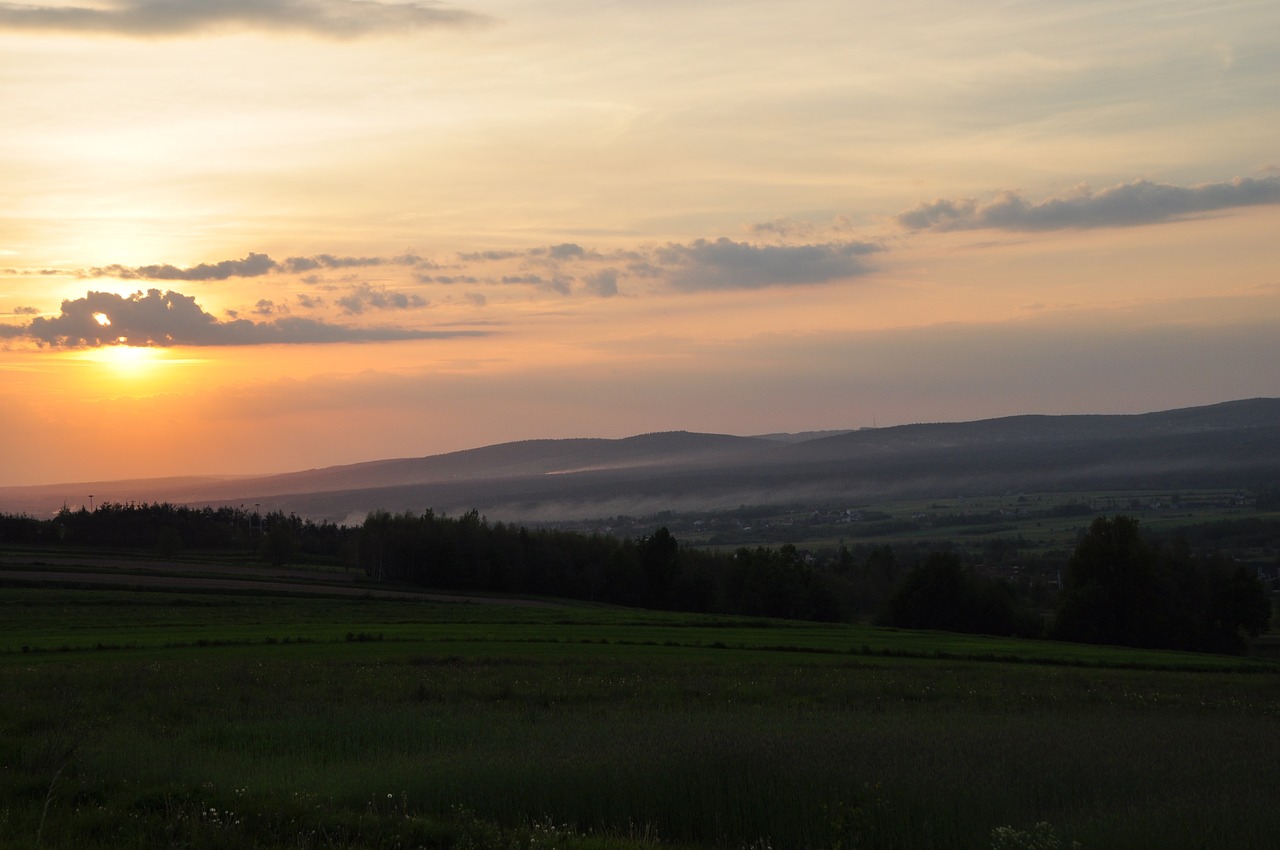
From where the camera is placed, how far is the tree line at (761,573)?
66750 mm

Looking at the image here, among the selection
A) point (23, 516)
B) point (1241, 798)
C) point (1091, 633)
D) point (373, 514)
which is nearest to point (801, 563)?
point (1091, 633)

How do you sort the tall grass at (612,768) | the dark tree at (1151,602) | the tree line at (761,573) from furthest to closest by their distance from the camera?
the tree line at (761,573)
the dark tree at (1151,602)
the tall grass at (612,768)

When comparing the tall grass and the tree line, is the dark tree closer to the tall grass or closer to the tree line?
the tree line

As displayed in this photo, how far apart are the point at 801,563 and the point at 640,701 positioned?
6489cm

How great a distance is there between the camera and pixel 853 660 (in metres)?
35.0

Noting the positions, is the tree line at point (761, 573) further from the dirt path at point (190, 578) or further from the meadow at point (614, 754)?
the meadow at point (614, 754)

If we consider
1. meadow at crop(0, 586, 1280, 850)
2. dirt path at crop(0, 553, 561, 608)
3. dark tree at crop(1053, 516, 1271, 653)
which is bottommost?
dark tree at crop(1053, 516, 1271, 653)

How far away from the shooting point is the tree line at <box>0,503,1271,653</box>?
66750mm

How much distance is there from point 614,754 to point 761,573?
71295 mm

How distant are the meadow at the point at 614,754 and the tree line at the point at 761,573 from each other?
37392 mm

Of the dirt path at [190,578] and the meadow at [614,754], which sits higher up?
the meadow at [614,754]

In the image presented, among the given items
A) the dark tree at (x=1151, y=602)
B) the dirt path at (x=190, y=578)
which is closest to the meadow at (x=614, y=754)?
the dark tree at (x=1151, y=602)

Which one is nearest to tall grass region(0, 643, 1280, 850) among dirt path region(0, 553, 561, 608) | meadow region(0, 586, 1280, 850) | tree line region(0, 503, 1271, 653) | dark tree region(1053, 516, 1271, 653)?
meadow region(0, 586, 1280, 850)

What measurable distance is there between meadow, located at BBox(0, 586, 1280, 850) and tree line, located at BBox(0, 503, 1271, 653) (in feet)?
123
